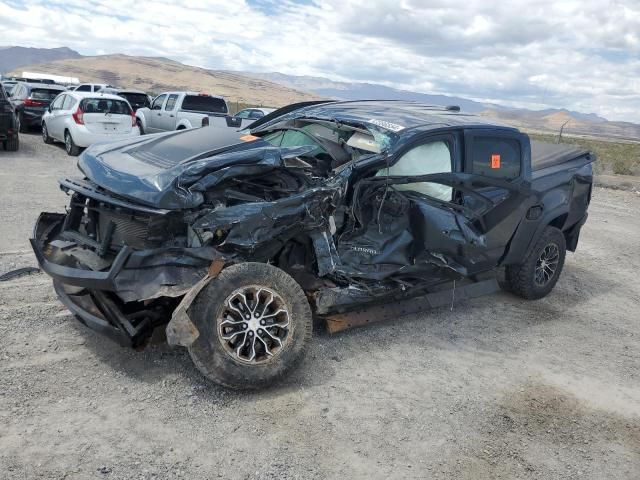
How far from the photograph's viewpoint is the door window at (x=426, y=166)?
459 cm

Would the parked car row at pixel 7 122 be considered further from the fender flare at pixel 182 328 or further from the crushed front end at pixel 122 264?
the fender flare at pixel 182 328

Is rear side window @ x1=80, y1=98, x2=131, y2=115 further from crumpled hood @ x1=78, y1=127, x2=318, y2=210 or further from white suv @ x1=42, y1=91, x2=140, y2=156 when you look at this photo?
crumpled hood @ x1=78, y1=127, x2=318, y2=210

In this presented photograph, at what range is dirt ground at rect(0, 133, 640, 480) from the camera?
10.2 ft

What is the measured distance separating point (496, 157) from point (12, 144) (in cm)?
1144

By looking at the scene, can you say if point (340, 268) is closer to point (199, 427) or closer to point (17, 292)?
point (199, 427)

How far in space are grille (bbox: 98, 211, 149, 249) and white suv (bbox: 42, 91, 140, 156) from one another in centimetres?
975

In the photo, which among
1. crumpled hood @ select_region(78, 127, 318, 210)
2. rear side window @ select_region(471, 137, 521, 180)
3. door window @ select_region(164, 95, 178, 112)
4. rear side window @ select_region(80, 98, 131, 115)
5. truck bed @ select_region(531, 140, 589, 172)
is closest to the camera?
crumpled hood @ select_region(78, 127, 318, 210)

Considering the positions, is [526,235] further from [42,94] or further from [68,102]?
[42,94]

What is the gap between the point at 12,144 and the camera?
12.8 meters

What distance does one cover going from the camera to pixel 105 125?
1326 cm

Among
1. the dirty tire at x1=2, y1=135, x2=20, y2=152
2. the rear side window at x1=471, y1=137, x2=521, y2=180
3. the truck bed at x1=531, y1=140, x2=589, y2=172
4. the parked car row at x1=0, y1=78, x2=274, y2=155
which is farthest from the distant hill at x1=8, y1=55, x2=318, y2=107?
the rear side window at x1=471, y1=137, x2=521, y2=180

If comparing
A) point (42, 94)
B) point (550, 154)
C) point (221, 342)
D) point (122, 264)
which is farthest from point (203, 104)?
point (221, 342)

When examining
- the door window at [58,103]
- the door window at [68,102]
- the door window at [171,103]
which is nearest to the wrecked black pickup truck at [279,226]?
the door window at [68,102]

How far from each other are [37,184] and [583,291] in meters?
8.38
